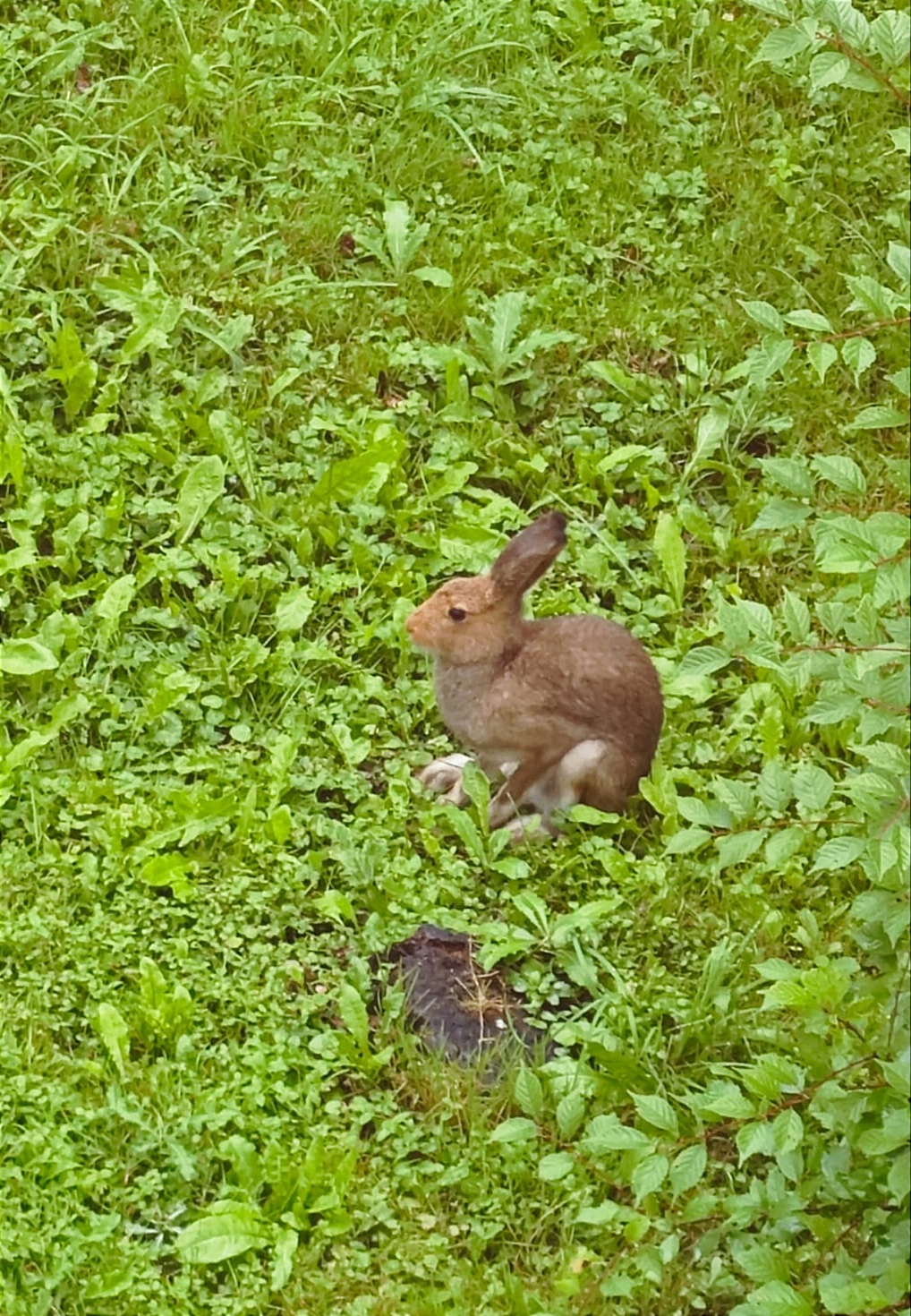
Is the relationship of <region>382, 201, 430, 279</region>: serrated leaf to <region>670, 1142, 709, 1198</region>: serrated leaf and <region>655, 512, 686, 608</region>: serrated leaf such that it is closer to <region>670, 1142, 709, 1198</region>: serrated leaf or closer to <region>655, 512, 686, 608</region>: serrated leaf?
<region>655, 512, 686, 608</region>: serrated leaf

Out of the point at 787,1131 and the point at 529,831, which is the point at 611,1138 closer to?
the point at 787,1131

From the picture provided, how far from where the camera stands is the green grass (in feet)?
12.4

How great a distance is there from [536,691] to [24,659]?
1385 mm

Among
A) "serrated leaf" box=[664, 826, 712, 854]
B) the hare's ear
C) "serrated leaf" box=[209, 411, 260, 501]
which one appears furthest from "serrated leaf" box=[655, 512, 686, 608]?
"serrated leaf" box=[664, 826, 712, 854]

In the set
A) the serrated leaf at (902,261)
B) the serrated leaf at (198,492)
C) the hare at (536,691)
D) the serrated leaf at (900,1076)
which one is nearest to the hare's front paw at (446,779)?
the hare at (536,691)

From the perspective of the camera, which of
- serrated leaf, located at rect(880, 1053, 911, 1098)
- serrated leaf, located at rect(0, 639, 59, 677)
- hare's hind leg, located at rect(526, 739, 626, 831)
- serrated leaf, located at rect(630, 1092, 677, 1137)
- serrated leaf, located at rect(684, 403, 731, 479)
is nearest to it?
serrated leaf, located at rect(880, 1053, 911, 1098)

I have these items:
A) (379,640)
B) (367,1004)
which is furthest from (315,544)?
(367,1004)

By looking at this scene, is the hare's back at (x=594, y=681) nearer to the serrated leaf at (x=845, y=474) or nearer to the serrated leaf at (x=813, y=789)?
the serrated leaf at (x=813, y=789)

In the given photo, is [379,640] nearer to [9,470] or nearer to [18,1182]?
[9,470]

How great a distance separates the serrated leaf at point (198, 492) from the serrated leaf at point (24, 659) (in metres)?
0.63

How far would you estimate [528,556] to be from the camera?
5.09m

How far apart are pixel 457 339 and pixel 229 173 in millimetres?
1070

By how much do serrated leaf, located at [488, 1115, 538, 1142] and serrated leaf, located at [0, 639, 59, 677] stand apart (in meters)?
1.90

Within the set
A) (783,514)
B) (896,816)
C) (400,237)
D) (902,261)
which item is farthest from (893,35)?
(400,237)
